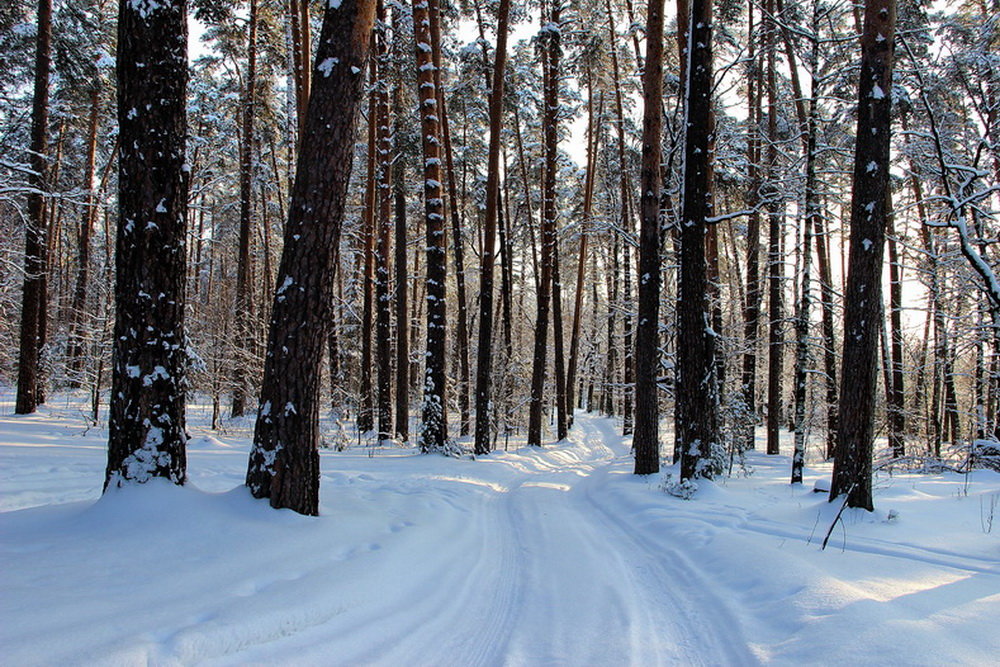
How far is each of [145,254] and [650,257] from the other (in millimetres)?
7517

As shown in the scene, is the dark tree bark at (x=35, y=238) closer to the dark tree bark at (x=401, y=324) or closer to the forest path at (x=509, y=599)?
the dark tree bark at (x=401, y=324)

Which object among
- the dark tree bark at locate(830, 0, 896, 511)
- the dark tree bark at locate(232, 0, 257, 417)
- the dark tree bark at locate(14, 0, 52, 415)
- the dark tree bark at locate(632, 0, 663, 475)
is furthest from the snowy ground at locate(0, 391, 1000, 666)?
the dark tree bark at locate(232, 0, 257, 417)

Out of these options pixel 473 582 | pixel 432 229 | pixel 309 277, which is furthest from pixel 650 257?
pixel 473 582

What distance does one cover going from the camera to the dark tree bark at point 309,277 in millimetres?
4582

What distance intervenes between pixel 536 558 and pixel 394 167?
40.1ft

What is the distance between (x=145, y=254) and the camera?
4180mm

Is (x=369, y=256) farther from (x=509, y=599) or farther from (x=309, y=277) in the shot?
(x=509, y=599)

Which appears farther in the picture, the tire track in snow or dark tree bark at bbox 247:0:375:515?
dark tree bark at bbox 247:0:375:515

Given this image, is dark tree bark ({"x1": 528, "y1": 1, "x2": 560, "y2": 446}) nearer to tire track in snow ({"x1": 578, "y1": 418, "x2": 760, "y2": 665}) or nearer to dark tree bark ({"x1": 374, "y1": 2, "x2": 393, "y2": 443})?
dark tree bark ({"x1": 374, "y1": 2, "x2": 393, "y2": 443})

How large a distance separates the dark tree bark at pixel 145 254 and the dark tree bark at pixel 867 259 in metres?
7.03

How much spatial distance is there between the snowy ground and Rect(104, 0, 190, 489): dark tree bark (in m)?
0.39

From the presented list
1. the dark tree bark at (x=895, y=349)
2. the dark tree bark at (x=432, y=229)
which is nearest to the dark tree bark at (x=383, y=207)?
the dark tree bark at (x=432, y=229)

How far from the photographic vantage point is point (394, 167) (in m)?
14.4

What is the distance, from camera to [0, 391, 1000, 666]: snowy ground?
268cm
